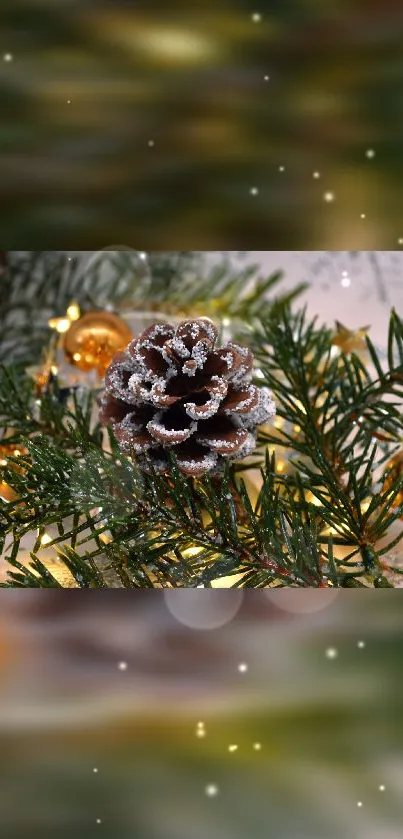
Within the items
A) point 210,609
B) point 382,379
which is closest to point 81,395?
point 382,379

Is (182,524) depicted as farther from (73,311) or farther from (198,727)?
(73,311)

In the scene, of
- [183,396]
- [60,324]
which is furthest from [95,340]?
[183,396]

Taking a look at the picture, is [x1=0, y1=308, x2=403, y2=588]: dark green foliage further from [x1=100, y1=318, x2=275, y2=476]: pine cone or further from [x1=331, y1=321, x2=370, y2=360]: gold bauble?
[x1=331, y1=321, x2=370, y2=360]: gold bauble
